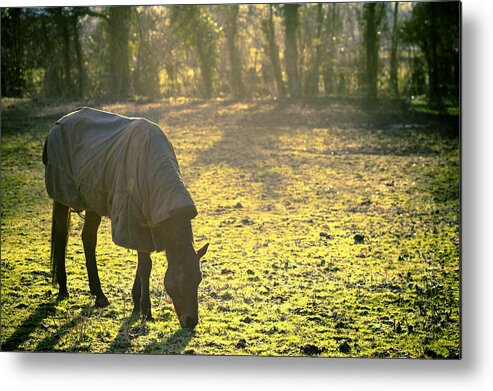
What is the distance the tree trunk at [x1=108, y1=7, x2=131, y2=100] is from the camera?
571 centimetres

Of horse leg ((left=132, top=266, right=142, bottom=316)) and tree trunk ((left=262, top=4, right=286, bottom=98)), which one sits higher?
tree trunk ((left=262, top=4, right=286, bottom=98))

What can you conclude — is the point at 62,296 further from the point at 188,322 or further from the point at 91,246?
the point at 188,322

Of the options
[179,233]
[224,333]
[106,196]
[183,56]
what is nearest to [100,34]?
[183,56]

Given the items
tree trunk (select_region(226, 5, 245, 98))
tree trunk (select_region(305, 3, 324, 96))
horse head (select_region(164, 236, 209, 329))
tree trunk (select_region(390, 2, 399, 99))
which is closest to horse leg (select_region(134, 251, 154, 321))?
horse head (select_region(164, 236, 209, 329))

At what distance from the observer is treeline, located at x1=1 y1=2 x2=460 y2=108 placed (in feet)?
18.2

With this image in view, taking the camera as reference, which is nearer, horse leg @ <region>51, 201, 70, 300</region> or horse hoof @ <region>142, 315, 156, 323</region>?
horse hoof @ <region>142, 315, 156, 323</region>

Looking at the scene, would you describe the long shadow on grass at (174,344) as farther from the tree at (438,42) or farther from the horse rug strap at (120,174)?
the tree at (438,42)

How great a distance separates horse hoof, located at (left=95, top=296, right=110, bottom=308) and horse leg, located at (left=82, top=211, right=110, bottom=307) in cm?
4

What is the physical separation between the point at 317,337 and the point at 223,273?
773 millimetres

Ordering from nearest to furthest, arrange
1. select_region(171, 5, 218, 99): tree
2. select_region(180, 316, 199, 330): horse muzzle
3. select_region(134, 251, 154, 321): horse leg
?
select_region(180, 316, 199, 330): horse muzzle < select_region(134, 251, 154, 321): horse leg < select_region(171, 5, 218, 99): tree

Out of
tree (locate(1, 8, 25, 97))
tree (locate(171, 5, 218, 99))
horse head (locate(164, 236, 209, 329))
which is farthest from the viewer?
tree (locate(1, 8, 25, 97))

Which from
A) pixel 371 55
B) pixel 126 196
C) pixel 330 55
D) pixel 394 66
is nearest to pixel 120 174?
pixel 126 196

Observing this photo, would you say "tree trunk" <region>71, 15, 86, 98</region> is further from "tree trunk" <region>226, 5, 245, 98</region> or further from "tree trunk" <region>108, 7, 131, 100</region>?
"tree trunk" <region>226, 5, 245, 98</region>

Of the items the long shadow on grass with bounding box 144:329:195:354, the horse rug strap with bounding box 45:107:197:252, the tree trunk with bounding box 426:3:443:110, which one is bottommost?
the long shadow on grass with bounding box 144:329:195:354
